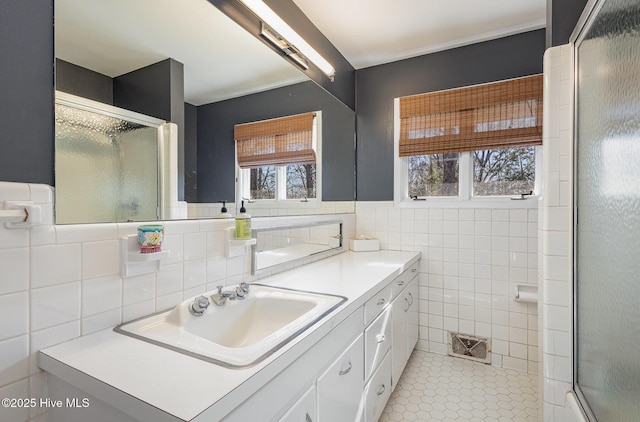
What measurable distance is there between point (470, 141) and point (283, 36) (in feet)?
5.01

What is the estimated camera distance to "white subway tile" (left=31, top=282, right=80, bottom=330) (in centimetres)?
77

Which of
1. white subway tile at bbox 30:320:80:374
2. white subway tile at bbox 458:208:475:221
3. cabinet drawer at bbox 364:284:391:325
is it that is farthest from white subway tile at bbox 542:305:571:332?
white subway tile at bbox 30:320:80:374

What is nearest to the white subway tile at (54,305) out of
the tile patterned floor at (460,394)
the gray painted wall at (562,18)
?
the tile patterned floor at (460,394)

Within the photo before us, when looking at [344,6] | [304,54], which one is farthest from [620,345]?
[344,6]

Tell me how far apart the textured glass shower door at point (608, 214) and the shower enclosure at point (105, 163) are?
1.54 meters

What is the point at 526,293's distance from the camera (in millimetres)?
2107

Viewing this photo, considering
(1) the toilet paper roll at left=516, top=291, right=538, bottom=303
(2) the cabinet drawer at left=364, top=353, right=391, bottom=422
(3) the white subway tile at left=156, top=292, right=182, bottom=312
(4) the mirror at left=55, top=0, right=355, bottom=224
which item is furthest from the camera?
(1) the toilet paper roll at left=516, top=291, right=538, bottom=303

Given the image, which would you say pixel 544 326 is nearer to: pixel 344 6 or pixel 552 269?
pixel 552 269

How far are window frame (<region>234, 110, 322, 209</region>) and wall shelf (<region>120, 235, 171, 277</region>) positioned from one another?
668mm

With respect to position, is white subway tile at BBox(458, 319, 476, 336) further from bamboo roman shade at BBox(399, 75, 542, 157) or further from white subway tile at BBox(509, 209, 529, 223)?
bamboo roman shade at BBox(399, 75, 542, 157)

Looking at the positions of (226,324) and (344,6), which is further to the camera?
(344,6)

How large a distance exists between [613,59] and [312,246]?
1673 mm

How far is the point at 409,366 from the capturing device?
7.45ft

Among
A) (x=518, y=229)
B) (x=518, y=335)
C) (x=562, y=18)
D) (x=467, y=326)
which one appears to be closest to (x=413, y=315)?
(x=467, y=326)
